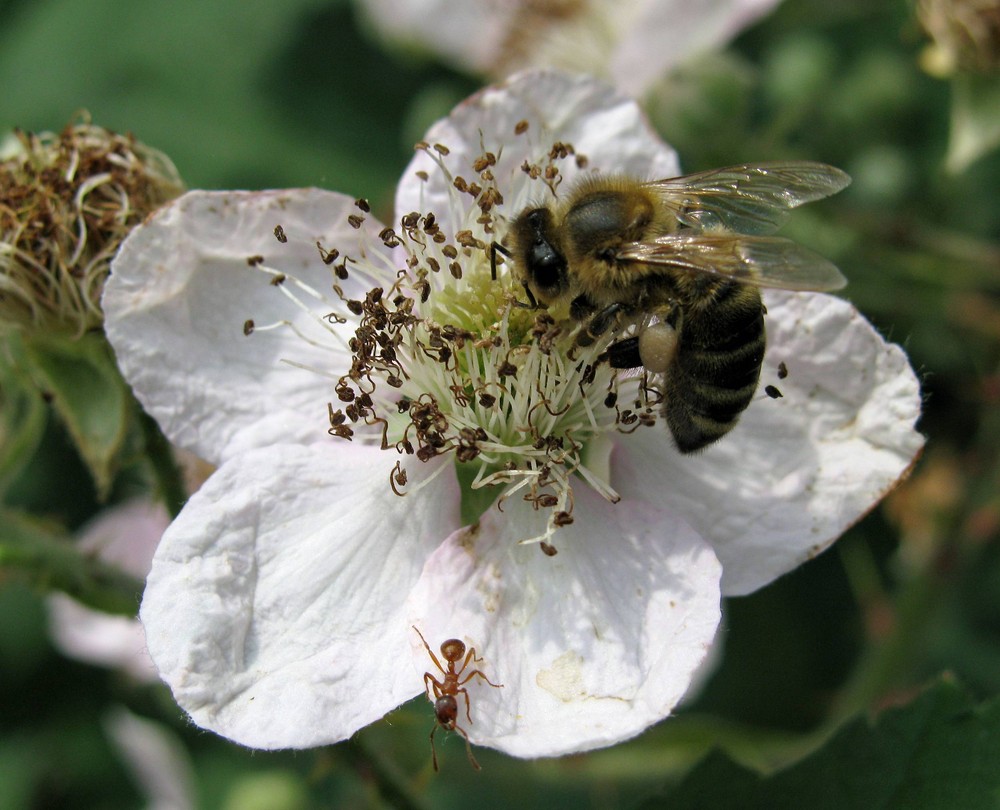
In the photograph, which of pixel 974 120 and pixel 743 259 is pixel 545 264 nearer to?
pixel 743 259

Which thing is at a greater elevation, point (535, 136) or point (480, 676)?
point (535, 136)

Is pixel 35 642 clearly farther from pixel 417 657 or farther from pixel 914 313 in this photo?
pixel 914 313

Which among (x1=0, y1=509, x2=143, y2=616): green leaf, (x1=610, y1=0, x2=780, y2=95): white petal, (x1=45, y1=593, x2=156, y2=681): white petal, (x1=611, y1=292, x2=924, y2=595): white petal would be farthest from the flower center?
(x1=45, y1=593, x2=156, y2=681): white petal

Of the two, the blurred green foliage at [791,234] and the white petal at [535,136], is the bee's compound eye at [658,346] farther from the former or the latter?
the blurred green foliage at [791,234]

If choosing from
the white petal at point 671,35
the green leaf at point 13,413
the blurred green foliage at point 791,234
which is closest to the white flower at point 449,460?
the green leaf at point 13,413

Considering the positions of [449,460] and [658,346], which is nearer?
[658,346]

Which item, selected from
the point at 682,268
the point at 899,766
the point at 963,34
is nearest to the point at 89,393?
the point at 682,268

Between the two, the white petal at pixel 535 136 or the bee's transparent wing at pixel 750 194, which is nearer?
the bee's transparent wing at pixel 750 194
